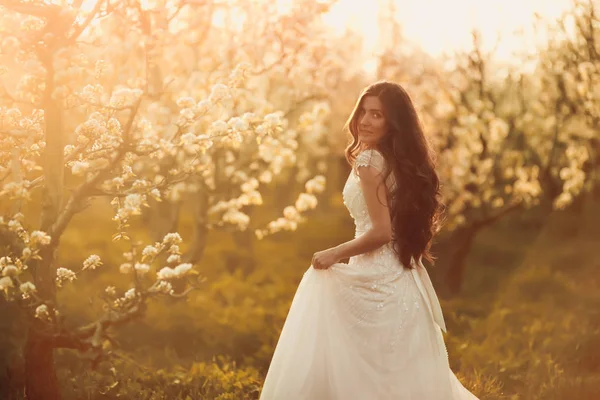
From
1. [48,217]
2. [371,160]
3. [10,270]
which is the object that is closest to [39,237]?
[10,270]

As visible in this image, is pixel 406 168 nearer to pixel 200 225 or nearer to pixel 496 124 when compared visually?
pixel 200 225

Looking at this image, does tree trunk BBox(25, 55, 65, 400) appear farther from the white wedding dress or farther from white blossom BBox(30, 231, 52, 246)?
the white wedding dress

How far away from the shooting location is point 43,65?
591cm

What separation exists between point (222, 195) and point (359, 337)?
7935 millimetres

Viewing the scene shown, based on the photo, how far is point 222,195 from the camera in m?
12.9

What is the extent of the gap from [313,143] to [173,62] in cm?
1564

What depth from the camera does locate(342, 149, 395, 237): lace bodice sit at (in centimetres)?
501

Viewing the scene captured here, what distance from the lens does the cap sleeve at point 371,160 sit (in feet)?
16.4

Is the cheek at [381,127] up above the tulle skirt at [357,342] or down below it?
above

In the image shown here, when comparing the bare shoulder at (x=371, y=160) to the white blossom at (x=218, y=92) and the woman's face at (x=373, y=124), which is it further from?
the white blossom at (x=218, y=92)

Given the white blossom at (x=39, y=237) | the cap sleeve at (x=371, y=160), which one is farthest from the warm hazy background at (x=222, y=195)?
the cap sleeve at (x=371, y=160)

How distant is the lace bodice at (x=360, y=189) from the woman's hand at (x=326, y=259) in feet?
0.97

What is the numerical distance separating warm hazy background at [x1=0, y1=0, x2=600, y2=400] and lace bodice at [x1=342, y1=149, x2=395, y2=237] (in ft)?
5.20

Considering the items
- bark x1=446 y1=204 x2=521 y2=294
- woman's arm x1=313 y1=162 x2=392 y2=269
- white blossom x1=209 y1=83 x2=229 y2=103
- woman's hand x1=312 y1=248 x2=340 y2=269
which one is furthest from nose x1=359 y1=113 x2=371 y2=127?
bark x1=446 y1=204 x2=521 y2=294
